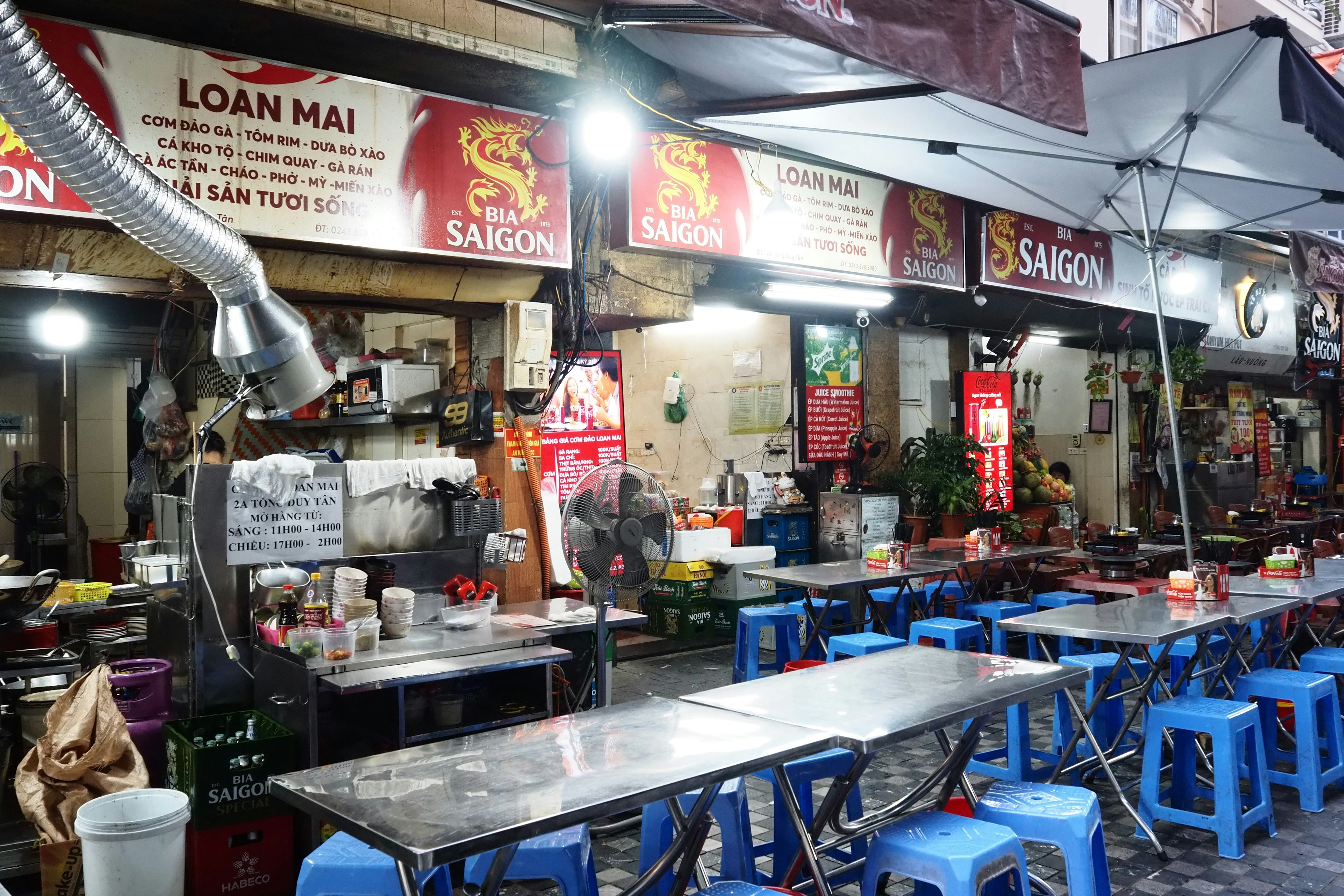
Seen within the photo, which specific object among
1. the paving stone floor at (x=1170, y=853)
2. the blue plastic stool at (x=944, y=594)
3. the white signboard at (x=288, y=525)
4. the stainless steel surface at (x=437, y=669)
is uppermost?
the white signboard at (x=288, y=525)

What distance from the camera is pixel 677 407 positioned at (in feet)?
37.7

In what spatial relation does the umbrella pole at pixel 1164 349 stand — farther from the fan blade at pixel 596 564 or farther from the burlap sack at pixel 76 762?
the burlap sack at pixel 76 762

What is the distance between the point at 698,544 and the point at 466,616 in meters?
3.85

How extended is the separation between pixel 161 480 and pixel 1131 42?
9972 millimetres

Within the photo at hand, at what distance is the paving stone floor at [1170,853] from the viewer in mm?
3889

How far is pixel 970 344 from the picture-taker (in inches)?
424

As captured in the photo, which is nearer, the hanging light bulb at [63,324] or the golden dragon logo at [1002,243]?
the hanging light bulb at [63,324]

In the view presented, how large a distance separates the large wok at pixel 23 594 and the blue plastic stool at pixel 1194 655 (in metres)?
Answer: 5.65

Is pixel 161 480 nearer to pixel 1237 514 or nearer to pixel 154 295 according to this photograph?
pixel 154 295

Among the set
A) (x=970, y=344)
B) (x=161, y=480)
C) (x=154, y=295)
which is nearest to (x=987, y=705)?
(x=154, y=295)

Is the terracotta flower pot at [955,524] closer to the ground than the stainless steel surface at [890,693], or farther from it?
farther from it

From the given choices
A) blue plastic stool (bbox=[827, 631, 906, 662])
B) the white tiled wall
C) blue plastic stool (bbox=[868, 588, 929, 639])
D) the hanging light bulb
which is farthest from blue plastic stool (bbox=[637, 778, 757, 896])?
the white tiled wall

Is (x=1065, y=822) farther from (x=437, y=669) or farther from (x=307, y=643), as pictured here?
(x=307, y=643)

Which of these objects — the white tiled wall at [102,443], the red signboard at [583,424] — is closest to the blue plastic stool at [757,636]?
the red signboard at [583,424]
